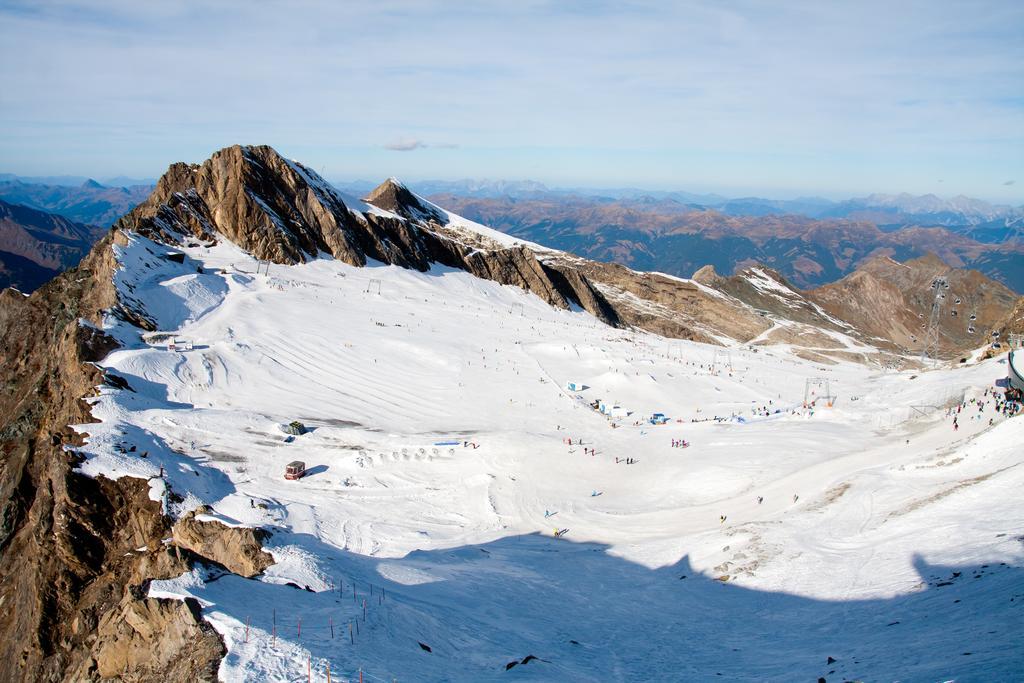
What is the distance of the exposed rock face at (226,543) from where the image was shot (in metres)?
23.7

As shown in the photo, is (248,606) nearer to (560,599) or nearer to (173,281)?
(560,599)

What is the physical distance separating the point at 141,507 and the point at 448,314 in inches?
1797

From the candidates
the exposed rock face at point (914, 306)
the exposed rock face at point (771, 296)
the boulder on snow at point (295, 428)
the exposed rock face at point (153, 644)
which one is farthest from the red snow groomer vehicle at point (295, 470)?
the exposed rock face at point (914, 306)

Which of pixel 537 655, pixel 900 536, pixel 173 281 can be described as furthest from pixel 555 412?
pixel 173 281

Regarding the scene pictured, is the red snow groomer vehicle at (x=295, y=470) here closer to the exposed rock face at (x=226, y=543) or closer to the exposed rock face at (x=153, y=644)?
the exposed rock face at (x=226, y=543)

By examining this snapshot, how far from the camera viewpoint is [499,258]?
9612 cm

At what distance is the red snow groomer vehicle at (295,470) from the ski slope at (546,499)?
0.75 metres

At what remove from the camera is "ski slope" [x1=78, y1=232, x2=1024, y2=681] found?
17.7m

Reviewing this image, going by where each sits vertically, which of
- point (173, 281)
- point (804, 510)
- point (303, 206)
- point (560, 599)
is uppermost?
point (303, 206)

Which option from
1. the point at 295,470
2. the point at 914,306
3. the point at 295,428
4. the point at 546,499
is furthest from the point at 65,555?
the point at 914,306

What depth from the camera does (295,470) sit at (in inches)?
1356

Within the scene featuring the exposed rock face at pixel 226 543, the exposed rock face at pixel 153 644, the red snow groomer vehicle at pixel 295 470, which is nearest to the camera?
the exposed rock face at pixel 153 644

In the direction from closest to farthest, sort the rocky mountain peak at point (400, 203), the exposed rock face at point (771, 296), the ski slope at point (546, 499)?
the ski slope at point (546, 499)
the rocky mountain peak at point (400, 203)
the exposed rock face at point (771, 296)

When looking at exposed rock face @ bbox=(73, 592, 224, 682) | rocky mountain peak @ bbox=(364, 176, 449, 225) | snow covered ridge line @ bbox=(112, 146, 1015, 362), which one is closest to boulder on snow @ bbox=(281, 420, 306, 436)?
exposed rock face @ bbox=(73, 592, 224, 682)
